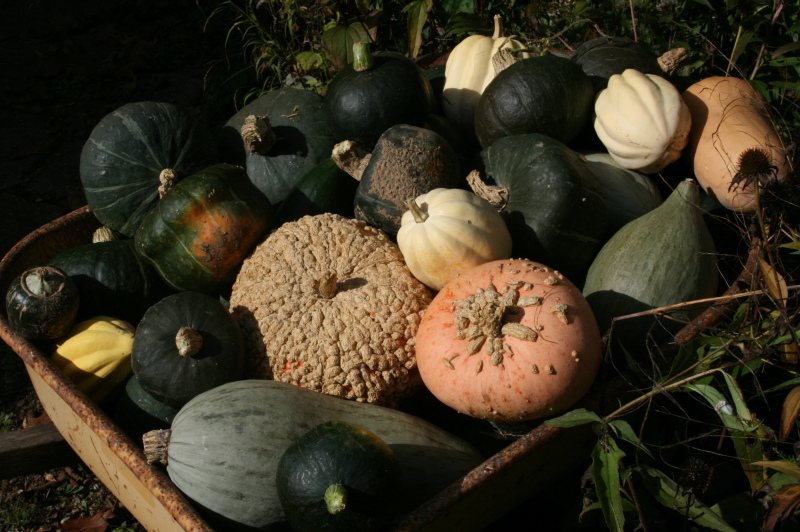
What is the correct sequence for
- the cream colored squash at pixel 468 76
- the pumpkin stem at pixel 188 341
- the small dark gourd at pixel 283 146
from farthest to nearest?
the cream colored squash at pixel 468 76 → the small dark gourd at pixel 283 146 → the pumpkin stem at pixel 188 341

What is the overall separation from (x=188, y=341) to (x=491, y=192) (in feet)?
3.88

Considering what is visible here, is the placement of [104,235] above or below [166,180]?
below

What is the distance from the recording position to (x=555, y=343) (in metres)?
1.91

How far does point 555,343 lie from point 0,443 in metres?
2.22

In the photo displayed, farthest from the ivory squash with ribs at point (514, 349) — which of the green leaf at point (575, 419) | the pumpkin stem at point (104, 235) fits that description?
the pumpkin stem at point (104, 235)

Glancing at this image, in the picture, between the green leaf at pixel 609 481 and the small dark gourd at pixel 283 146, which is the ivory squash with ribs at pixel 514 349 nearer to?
the green leaf at pixel 609 481

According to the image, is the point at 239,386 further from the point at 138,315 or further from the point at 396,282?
the point at 138,315

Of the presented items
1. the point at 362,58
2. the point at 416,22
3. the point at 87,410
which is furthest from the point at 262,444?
the point at 416,22

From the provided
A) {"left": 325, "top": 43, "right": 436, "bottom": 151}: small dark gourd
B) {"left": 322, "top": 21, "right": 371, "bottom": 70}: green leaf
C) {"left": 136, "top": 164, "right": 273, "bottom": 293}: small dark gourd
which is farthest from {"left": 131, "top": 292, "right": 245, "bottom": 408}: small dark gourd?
{"left": 322, "top": 21, "right": 371, "bottom": 70}: green leaf

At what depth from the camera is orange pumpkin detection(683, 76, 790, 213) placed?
2461 millimetres

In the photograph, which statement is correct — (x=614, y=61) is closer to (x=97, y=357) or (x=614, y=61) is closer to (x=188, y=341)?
(x=188, y=341)

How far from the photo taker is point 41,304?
238 cm

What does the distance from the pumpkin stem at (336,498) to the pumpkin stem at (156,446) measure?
592 millimetres

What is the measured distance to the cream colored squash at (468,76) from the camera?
322 cm
